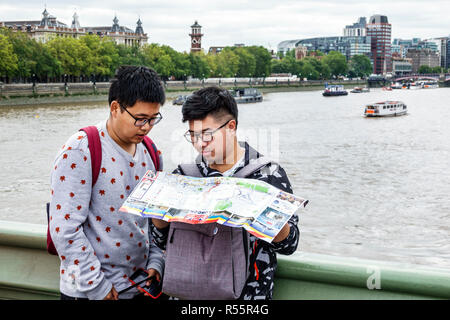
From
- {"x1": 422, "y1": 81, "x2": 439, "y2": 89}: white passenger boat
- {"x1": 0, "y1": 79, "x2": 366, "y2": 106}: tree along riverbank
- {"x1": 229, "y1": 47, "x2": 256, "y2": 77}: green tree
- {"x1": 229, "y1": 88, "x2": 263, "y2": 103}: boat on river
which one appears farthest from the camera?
{"x1": 422, "y1": 81, "x2": 439, "y2": 89}: white passenger boat

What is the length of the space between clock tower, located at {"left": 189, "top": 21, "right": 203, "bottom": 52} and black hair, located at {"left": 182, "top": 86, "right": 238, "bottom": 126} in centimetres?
7739

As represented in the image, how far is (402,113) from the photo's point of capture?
30781 millimetres

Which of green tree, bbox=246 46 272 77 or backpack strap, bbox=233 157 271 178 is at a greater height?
green tree, bbox=246 46 272 77

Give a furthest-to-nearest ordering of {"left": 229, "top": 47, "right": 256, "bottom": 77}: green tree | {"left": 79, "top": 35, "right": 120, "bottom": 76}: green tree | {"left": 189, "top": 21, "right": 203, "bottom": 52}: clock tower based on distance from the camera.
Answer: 1. {"left": 189, "top": 21, "right": 203, "bottom": 52}: clock tower
2. {"left": 229, "top": 47, "right": 256, "bottom": 77}: green tree
3. {"left": 79, "top": 35, "right": 120, "bottom": 76}: green tree

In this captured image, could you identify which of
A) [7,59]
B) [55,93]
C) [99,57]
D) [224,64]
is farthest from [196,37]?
[7,59]

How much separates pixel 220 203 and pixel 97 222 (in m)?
0.40

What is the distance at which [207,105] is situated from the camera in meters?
1.40

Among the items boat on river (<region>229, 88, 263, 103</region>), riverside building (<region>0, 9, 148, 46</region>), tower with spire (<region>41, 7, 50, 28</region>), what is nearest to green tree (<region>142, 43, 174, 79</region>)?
riverside building (<region>0, 9, 148, 46</region>)

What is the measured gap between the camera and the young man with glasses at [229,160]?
141 cm

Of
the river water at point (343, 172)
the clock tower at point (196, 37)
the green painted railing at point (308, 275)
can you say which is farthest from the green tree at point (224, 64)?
the green painted railing at point (308, 275)

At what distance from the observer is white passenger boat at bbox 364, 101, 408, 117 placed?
28.9 metres

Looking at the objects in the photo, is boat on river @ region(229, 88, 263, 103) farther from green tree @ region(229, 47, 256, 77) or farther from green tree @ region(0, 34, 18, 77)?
green tree @ region(229, 47, 256, 77)

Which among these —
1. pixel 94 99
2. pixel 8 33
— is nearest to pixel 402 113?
pixel 94 99
